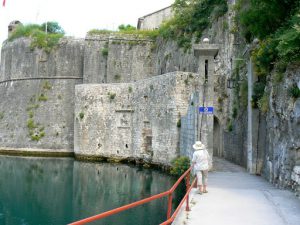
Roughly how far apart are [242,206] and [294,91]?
2729 mm

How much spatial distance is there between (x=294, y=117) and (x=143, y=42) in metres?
20.3

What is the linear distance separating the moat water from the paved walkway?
→ 92.4 inches

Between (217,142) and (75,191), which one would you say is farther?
(217,142)

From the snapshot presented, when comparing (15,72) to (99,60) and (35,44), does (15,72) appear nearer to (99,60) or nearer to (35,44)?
(35,44)

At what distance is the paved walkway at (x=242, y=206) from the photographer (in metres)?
5.84

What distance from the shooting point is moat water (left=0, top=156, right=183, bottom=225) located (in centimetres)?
1049

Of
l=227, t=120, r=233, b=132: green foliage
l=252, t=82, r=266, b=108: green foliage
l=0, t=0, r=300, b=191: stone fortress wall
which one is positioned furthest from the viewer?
l=227, t=120, r=233, b=132: green foliage

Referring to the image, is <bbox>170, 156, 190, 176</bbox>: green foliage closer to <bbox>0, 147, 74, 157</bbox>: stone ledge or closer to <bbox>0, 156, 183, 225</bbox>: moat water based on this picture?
<bbox>0, 156, 183, 225</bbox>: moat water

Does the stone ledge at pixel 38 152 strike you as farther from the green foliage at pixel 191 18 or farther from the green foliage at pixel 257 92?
the green foliage at pixel 257 92

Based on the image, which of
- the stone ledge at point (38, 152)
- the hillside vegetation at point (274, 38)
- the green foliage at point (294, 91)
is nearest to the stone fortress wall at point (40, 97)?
the stone ledge at point (38, 152)

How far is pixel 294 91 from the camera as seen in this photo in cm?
782

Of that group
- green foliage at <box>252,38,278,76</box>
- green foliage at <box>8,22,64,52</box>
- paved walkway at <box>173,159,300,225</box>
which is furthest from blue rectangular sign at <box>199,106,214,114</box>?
green foliage at <box>8,22,64,52</box>

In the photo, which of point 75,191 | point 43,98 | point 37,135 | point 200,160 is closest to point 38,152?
point 37,135

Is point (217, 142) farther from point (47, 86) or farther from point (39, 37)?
point (39, 37)
